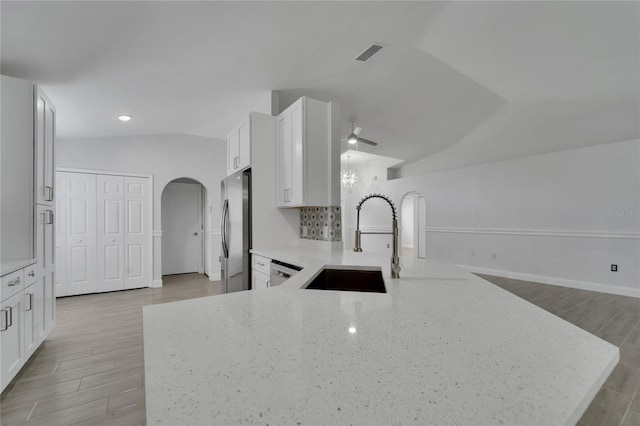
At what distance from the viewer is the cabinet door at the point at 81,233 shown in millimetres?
4363

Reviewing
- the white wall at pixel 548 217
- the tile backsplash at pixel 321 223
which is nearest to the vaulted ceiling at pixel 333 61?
the white wall at pixel 548 217

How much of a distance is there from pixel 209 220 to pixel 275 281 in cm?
370

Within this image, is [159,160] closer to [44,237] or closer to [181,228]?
[181,228]

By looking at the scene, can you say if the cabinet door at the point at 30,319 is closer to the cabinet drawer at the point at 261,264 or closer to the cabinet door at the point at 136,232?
the cabinet drawer at the point at 261,264

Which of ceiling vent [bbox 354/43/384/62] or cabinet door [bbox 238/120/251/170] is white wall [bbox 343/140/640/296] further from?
cabinet door [bbox 238/120/251/170]

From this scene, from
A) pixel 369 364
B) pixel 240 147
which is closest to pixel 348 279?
pixel 369 364

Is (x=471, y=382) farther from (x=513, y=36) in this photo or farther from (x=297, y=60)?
(x=513, y=36)

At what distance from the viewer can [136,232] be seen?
190 inches

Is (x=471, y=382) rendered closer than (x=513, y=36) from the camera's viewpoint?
Yes

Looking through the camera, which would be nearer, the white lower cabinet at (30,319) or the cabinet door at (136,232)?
the white lower cabinet at (30,319)

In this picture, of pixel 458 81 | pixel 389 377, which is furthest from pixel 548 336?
pixel 458 81

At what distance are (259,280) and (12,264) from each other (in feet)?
5.90

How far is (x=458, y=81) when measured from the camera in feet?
12.1

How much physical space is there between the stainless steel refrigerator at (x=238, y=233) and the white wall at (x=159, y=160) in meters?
2.30
